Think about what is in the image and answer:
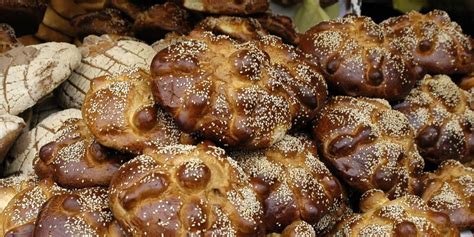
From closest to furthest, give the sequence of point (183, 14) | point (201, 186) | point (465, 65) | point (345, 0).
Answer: point (201, 186) < point (465, 65) < point (183, 14) < point (345, 0)

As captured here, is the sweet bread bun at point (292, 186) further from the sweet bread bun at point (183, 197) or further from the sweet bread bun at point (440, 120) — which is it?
the sweet bread bun at point (440, 120)

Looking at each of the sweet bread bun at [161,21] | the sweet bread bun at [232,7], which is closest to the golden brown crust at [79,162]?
the sweet bread bun at [232,7]

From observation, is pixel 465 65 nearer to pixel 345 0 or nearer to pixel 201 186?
pixel 345 0

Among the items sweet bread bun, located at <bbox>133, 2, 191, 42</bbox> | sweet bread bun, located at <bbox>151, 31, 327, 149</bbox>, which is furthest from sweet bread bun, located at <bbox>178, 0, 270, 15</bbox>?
sweet bread bun, located at <bbox>151, 31, 327, 149</bbox>

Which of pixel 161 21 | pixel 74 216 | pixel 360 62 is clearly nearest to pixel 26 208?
pixel 74 216

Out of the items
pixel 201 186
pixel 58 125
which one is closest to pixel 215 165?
pixel 201 186

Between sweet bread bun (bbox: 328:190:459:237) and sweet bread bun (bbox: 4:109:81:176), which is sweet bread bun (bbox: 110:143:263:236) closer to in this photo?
sweet bread bun (bbox: 328:190:459:237)
